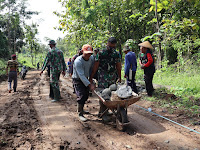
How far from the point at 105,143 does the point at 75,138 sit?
2.18 feet

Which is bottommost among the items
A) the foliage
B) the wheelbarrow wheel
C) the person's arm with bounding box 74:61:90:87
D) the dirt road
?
the dirt road

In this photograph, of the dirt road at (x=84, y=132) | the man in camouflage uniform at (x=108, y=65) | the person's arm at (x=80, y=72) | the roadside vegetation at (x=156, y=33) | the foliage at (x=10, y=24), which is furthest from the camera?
the foliage at (x=10, y=24)

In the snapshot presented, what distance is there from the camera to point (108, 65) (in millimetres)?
4508

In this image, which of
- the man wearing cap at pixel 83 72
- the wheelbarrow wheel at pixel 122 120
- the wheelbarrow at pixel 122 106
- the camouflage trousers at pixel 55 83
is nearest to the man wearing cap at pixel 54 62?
the camouflage trousers at pixel 55 83

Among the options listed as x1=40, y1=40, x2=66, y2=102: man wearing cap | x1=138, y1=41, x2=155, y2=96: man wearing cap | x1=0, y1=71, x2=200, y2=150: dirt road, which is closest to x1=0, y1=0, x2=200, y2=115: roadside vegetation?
x1=138, y1=41, x2=155, y2=96: man wearing cap

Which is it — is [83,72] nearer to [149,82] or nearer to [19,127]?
[19,127]

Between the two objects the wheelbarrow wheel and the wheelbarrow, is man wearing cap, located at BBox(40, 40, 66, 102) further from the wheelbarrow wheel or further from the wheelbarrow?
the wheelbarrow wheel

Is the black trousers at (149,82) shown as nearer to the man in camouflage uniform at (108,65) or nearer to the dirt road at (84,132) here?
the dirt road at (84,132)

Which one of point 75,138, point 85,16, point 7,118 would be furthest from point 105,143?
point 85,16

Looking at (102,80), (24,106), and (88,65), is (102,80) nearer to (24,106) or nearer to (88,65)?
(88,65)

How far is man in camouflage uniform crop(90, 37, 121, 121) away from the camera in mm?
4438

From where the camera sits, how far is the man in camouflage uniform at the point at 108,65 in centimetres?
444

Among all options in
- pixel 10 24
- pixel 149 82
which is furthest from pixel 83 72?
pixel 10 24

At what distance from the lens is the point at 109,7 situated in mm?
12711
